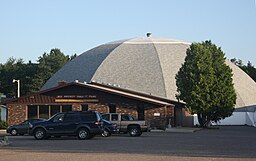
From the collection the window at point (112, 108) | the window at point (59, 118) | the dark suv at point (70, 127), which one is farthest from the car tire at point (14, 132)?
the window at point (112, 108)

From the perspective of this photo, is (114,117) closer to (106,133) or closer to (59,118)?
(106,133)

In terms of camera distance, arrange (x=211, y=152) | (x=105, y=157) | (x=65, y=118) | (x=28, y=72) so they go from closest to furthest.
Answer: (x=105, y=157)
(x=211, y=152)
(x=65, y=118)
(x=28, y=72)

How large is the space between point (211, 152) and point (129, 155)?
3.96m

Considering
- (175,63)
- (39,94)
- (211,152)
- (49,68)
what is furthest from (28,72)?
(211,152)

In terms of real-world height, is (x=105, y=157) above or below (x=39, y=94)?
below

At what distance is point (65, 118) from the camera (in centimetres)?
3341

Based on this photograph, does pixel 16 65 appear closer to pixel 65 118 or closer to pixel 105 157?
pixel 65 118

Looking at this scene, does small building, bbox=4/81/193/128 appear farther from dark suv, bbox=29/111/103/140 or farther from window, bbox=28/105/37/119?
dark suv, bbox=29/111/103/140

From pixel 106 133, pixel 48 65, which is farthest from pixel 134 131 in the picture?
pixel 48 65

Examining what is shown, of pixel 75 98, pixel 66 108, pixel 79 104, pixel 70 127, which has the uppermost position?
pixel 75 98

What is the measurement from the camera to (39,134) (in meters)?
33.0

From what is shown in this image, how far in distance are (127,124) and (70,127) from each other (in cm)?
650

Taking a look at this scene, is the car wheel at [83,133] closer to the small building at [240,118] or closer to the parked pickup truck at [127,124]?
the parked pickup truck at [127,124]

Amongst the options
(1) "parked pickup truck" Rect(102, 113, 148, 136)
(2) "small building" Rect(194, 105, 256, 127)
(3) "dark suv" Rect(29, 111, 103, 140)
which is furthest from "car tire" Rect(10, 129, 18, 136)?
(2) "small building" Rect(194, 105, 256, 127)
